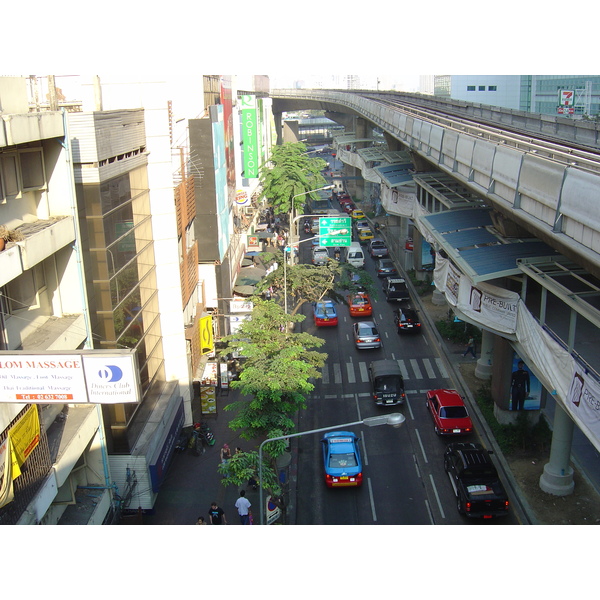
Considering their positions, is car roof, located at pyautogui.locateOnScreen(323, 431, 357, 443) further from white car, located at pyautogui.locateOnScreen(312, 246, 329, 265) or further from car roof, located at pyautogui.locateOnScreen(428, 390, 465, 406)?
white car, located at pyautogui.locateOnScreen(312, 246, 329, 265)

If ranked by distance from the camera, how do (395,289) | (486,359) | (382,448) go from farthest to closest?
(395,289) → (486,359) → (382,448)

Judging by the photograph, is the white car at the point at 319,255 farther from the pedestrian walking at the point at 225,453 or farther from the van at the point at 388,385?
the pedestrian walking at the point at 225,453

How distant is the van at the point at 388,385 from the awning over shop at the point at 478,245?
282 inches

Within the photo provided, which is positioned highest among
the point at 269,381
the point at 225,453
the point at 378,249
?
the point at 269,381

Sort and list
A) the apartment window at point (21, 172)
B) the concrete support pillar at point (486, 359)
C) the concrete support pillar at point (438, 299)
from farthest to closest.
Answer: the concrete support pillar at point (438, 299)
the concrete support pillar at point (486, 359)
the apartment window at point (21, 172)

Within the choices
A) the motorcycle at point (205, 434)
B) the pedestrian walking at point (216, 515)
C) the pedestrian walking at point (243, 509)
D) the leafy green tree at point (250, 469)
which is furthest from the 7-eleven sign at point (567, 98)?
the pedestrian walking at point (216, 515)

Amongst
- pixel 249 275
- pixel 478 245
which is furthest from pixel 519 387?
pixel 249 275

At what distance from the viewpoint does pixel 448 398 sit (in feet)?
93.4

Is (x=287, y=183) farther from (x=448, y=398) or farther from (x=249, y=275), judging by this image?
(x=448, y=398)

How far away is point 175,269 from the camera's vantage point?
2725 cm

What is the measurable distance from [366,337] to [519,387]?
38.2 feet

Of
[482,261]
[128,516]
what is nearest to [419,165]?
[482,261]

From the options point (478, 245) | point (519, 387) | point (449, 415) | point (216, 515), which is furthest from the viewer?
point (449, 415)

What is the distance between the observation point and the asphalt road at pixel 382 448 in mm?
22953
